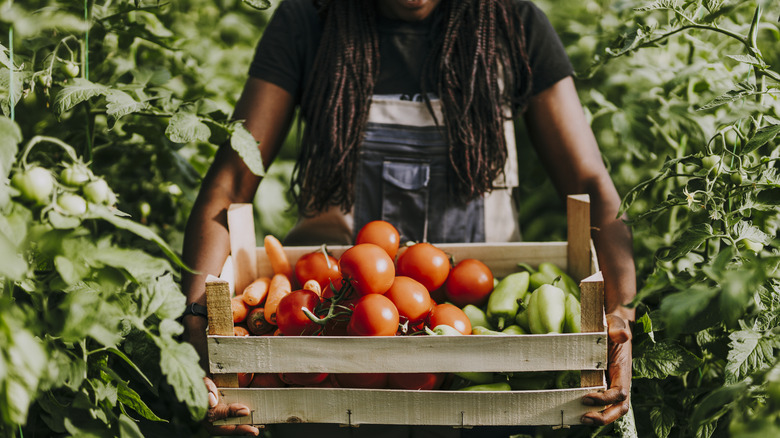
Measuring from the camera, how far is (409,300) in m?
1.38

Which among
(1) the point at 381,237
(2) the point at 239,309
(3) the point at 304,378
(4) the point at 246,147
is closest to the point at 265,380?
(3) the point at 304,378

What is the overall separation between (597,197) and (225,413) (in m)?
1.04

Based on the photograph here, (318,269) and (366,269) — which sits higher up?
(366,269)

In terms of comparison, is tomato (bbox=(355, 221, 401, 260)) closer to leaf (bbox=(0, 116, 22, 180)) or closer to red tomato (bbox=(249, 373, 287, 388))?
red tomato (bbox=(249, 373, 287, 388))

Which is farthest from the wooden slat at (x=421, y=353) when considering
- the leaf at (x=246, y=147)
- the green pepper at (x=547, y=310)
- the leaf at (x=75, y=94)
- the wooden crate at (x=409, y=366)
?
the leaf at (x=75, y=94)

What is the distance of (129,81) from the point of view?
1.77 meters

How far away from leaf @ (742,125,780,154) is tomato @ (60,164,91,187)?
114cm

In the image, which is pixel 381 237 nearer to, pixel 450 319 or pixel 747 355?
pixel 450 319

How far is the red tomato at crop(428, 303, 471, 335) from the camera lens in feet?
4.40

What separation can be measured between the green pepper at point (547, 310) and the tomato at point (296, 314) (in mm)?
454

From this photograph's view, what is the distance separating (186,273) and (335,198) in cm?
50

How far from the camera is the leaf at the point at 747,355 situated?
1.19m

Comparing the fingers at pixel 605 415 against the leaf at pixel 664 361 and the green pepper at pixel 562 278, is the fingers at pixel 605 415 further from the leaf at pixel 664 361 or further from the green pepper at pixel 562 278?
the green pepper at pixel 562 278

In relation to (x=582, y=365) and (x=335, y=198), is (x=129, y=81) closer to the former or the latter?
(x=335, y=198)
